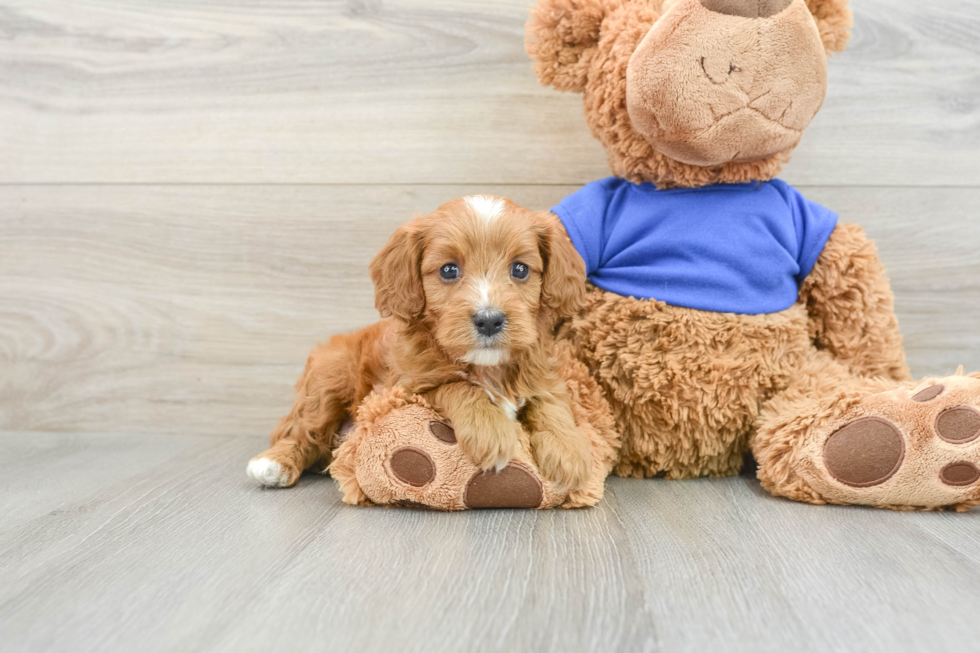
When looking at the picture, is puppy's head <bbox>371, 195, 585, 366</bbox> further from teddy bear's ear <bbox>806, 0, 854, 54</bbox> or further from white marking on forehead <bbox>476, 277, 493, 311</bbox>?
teddy bear's ear <bbox>806, 0, 854, 54</bbox>

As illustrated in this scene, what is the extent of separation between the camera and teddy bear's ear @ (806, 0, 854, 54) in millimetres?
1452

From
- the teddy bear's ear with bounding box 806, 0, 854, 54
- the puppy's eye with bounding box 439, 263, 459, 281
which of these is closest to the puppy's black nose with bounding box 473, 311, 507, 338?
the puppy's eye with bounding box 439, 263, 459, 281

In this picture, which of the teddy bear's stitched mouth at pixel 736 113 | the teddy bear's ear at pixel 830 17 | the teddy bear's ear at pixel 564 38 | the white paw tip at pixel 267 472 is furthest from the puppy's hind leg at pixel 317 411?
the teddy bear's ear at pixel 830 17

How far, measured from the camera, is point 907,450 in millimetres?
1263

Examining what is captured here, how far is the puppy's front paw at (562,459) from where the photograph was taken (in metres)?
1.29

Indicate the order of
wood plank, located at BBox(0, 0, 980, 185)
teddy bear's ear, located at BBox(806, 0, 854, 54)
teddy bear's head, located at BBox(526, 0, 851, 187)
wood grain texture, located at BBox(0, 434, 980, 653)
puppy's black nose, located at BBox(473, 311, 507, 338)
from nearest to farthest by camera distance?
wood grain texture, located at BBox(0, 434, 980, 653), puppy's black nose, located at BBox(473, 311, 507, 338), teddy bear's head, located at BBox(526, 0, 851, 187), teddy bear's ear, located at BBox(806, 0, 854, 54), wood plank, located at BBox(0, 0, 980, 185)

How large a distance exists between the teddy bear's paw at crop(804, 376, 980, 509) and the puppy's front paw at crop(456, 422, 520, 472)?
0.59 metres

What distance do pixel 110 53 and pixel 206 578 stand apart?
162cm

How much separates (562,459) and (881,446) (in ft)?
1.93

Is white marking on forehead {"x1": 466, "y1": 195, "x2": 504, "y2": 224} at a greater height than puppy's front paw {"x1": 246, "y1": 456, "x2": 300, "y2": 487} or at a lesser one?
greater

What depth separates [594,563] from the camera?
1086mm

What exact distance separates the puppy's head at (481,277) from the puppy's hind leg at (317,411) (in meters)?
0.27

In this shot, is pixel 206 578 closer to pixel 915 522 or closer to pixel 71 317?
pixel 915 522

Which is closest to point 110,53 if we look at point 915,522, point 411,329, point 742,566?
point 411,329
